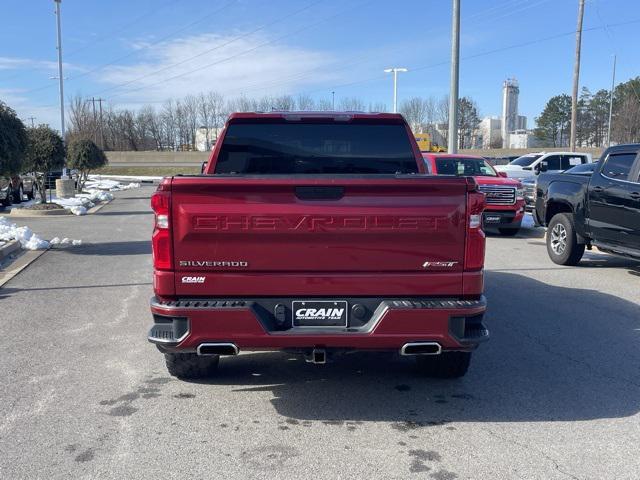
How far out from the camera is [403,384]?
511 centimetres

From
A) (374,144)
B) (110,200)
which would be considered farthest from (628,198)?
(110,200)

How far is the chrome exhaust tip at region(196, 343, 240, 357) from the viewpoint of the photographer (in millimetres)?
4109

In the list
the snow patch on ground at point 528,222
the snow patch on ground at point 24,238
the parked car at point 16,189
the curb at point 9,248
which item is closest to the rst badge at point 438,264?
the curb at point 9,248

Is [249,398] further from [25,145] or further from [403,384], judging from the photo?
[25,145]

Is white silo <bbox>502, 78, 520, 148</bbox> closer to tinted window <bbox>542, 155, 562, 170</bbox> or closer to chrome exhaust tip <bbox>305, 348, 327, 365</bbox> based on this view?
tinted window <bbox>542, 155, 562, 170</bbox>

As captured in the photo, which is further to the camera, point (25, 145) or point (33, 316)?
point (25, 145)

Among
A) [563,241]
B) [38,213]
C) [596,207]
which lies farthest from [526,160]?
[38,213]

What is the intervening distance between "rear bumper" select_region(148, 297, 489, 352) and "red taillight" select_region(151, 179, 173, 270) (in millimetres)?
294

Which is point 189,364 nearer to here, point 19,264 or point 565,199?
point 19,264

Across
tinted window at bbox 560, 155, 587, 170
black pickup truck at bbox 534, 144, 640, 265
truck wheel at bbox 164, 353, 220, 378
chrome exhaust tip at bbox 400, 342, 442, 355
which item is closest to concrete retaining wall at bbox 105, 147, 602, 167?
tinted window at bbox 560, 155, 587, 170

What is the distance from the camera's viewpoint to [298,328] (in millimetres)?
4117

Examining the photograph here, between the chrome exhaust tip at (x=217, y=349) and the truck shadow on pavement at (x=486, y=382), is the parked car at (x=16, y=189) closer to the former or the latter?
the truck shadow on pavement at (x=486, y=382)

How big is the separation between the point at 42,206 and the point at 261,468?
18.7 m

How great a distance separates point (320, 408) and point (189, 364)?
1.17 metres
